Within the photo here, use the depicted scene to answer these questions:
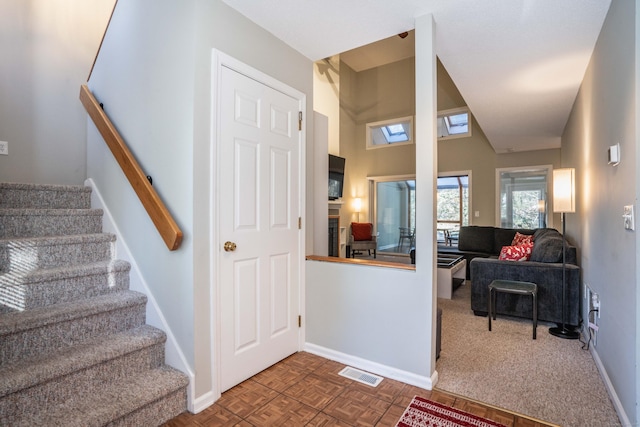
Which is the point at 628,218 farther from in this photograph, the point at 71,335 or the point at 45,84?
the point at 45,84

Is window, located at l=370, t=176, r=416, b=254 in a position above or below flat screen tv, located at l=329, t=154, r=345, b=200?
below

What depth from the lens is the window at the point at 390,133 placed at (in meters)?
7.76

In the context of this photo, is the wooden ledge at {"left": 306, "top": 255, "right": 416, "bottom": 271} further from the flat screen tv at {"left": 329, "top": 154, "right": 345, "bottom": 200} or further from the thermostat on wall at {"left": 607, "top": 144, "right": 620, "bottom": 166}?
the flat screen tv at {"left": 329, "top": 154, "right": 345, "bottom": 200}

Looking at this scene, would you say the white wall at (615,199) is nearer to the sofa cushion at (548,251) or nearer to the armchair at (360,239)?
the sofa cushion at (548,251)

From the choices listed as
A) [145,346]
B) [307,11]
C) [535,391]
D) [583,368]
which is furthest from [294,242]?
[583,368]

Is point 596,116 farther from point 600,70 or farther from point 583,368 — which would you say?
A: point 583,368

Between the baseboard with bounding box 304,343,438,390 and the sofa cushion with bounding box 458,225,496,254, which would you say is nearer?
the baseboard with bounding box 304,343,438,390

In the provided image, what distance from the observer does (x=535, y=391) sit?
82.4 inches

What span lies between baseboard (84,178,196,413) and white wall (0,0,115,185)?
3.32 feet

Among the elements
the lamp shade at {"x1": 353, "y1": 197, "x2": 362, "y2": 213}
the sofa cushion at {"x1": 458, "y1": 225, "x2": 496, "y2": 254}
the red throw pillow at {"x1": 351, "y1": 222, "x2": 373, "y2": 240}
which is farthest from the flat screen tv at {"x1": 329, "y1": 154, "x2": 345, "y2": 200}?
the sofa cushion at {"x1": 458, "y1": 225, "x2": 496, "y2": 254}

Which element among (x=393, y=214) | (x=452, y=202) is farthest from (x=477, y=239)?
(x=393, y=214)

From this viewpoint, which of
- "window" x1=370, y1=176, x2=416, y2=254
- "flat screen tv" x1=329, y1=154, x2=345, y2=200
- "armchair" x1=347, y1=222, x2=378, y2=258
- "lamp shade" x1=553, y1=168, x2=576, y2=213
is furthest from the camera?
"window" x1=370, y1=176, x2=416, y2=254

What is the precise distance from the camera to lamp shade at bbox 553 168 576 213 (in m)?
2.98

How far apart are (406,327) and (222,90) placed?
1973 millimetres
